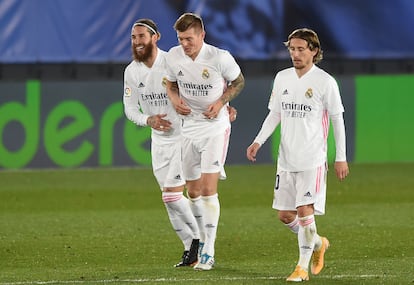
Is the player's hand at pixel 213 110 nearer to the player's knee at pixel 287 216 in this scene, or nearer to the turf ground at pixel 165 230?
the player's knee at pixel 287 216

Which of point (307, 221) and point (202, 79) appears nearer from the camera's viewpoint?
point (307, 221)

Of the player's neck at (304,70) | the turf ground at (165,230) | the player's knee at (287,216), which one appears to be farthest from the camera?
the turf ground at (165,230)

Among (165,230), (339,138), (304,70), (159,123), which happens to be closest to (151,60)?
(159,123)

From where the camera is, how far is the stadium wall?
1873 centimetres

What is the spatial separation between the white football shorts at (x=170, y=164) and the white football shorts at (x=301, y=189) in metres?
1.30

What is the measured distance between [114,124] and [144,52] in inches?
333

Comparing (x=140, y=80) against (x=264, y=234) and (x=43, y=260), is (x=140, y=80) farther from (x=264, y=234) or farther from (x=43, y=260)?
(x=264, y=234)

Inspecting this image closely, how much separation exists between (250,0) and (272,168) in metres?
2.66

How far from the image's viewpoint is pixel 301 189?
9.54 m

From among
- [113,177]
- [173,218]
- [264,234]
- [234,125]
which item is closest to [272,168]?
[234,125]

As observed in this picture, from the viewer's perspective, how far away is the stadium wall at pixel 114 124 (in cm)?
1873

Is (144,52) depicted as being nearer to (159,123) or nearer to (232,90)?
(159,123)

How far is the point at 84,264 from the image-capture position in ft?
35.2

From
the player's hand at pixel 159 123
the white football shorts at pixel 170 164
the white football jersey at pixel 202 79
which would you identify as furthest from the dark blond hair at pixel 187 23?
the white football shorts at pixel 170 164
